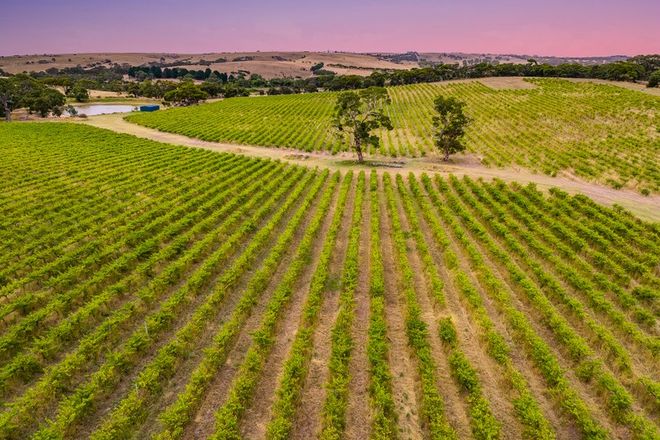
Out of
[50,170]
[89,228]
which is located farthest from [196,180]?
[50,170]

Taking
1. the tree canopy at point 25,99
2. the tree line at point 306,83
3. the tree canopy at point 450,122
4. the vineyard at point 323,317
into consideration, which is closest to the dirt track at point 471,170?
the tree canopy at point 450,122

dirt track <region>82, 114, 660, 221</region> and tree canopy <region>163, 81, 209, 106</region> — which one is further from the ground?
tree canopy <region>163, 81, 209, 106</region>

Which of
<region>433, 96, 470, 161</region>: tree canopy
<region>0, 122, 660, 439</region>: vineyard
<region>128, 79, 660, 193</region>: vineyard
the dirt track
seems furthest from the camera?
<region>433, 96, 470, 161</region>: tree canopy

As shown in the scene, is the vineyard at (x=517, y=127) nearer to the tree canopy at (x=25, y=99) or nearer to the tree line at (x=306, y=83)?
the tree line at (x=306, y=83)

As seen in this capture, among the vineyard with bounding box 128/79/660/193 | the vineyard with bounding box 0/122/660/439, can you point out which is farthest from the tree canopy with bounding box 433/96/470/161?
the vineyard with bounding box 0/122/660/439

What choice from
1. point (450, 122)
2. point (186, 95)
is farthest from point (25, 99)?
point (450, 122)

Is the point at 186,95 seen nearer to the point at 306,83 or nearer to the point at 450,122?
the point at 306,83

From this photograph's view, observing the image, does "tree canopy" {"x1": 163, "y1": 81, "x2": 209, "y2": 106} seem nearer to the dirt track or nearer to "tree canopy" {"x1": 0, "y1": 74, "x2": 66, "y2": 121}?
"tree canopy" {"x1": 0, "y1": 74, "x2": 66, "y2": 121}
